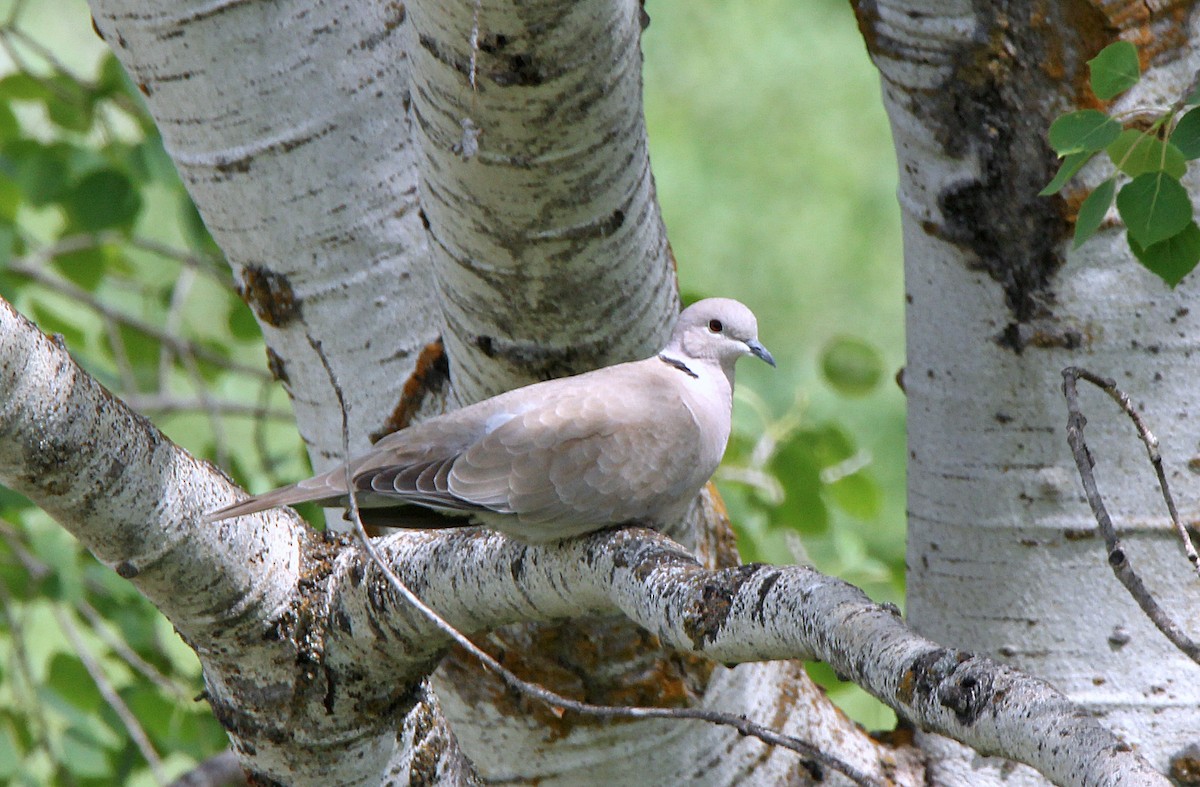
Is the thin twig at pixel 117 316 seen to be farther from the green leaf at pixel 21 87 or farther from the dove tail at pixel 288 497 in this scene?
the dove tail at pixel 288 497

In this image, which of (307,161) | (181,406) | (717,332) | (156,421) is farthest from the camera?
(156,421)

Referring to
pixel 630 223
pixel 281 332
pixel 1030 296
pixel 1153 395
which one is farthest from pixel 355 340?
pixel 1153 395

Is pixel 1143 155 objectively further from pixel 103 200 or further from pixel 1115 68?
pixel 103 200

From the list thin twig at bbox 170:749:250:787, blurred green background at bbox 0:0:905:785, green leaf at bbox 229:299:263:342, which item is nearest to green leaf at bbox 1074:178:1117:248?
blurred green background at bbox 0:0:905:785

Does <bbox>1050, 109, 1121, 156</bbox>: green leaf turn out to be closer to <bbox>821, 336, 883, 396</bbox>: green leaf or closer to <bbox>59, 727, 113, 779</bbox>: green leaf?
<bbox>821, 336, 883, 396</bbox>: green leaf

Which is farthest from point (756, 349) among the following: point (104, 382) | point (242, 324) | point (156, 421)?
point (156, 421)

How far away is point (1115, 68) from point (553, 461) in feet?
2.66

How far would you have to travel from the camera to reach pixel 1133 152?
49.1 inches

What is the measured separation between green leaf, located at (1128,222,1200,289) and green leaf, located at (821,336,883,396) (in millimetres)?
1328

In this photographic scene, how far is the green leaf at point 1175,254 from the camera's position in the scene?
1293 mm

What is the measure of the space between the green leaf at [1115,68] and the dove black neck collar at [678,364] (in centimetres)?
75

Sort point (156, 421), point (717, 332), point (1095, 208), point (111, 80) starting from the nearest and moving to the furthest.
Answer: point (1095, 208) < point (717, 332) < point (111, 80) < point (156, 421)

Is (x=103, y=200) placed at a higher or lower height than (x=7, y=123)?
lower

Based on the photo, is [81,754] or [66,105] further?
[66,105]
